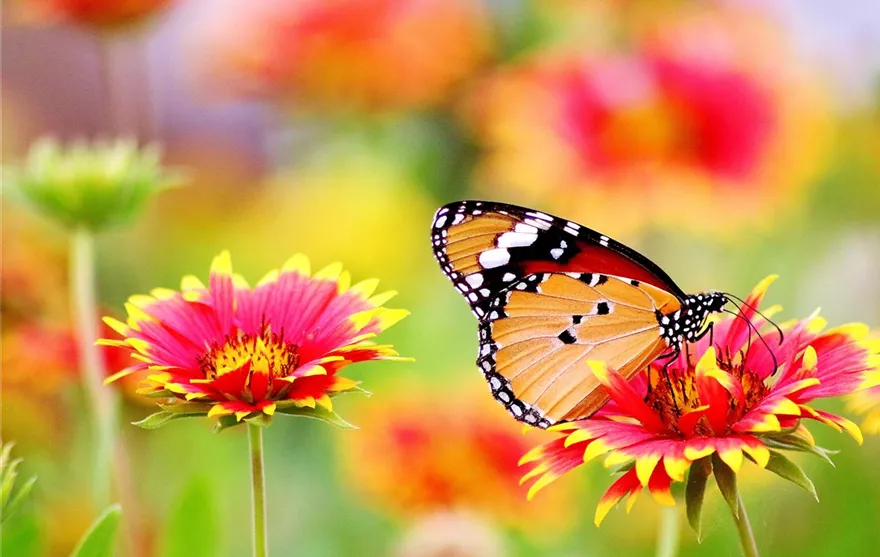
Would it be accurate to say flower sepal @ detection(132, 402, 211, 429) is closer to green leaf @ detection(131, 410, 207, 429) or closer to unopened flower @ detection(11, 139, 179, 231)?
green leaf @ detection(131, 410, 207, 429)

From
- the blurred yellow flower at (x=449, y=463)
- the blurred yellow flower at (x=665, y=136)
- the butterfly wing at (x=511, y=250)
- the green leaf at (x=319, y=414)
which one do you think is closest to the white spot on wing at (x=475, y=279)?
the butterfly wing at (x=511, y=250)

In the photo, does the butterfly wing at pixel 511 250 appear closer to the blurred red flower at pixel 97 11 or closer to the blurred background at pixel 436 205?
the blurred background at pixel 436 205

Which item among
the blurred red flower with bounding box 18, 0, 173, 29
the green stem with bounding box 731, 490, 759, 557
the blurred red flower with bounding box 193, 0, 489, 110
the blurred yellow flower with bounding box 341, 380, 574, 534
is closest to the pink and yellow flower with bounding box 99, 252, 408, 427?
the green stem with bounding box 731, 490, 759, 557

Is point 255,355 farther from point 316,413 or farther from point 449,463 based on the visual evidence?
point 449,463

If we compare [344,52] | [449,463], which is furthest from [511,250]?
[344,52]

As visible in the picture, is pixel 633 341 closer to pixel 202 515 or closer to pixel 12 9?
pixel 202 515
